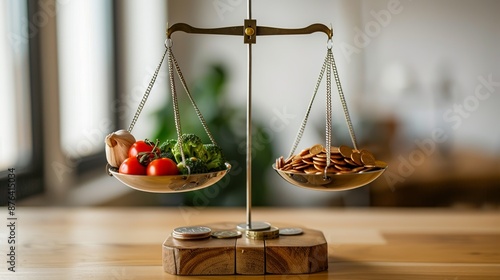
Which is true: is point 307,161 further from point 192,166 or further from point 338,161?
point 192,166

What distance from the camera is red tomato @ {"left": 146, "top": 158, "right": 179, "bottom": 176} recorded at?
1066mm

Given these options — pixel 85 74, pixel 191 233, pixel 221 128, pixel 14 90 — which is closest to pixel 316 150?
pixel 191 233

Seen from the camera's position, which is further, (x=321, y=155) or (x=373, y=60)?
(x=373, y=60)

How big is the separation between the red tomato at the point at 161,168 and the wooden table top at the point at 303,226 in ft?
0.72

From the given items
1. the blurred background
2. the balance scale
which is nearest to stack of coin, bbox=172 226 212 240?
the balance scale

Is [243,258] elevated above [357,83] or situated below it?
below

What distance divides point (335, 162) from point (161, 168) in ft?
1.07

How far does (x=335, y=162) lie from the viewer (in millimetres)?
1130

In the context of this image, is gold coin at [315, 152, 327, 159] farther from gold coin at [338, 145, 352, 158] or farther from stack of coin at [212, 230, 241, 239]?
stack of coin at [212, 230, 241, 239]

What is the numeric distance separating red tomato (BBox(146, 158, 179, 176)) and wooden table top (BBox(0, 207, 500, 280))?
0.22 meters

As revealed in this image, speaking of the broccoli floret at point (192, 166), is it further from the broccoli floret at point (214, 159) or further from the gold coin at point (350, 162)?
the gold coin at point (350, 162)

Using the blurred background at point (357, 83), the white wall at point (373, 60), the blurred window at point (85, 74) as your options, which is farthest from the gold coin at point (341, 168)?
the white wall at point (373, 60)

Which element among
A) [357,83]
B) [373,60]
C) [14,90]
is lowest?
[14,90]

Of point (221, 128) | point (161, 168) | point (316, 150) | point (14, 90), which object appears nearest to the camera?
point (161, 168)
